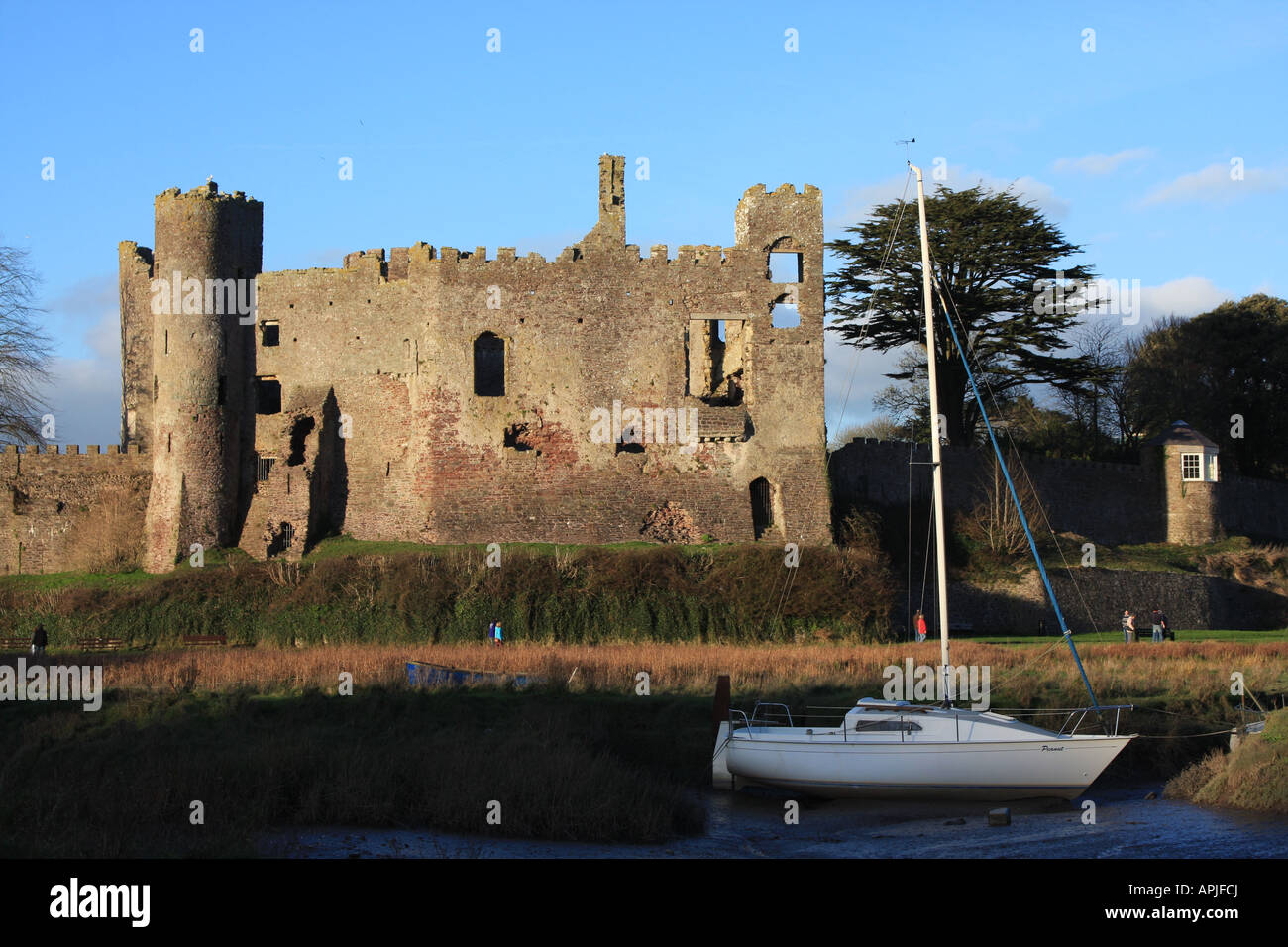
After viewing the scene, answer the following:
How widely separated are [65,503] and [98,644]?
8.17m

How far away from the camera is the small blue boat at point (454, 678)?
84.6ft

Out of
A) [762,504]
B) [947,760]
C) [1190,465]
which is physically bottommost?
[947,760]

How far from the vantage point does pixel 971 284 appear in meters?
46.9

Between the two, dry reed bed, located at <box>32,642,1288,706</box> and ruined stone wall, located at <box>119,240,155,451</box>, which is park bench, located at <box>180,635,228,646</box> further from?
ruined stone wall, located at <box>119,240,155,451</box>

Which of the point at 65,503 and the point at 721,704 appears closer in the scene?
the point at 721,704

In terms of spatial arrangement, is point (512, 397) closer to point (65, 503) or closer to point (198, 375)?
point (198, 375)

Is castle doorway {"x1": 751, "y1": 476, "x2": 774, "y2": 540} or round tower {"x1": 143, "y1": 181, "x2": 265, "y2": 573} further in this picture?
castle doorway {"x1": 751, "y1": 476, "x2": 774, "y2": 540}

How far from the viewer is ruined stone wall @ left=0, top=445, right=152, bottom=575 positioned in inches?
1571

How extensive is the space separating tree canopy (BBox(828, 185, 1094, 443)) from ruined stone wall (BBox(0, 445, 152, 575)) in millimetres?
23302

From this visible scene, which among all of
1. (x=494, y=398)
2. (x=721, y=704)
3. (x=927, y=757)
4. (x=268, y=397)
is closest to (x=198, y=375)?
(x=268, y=397)

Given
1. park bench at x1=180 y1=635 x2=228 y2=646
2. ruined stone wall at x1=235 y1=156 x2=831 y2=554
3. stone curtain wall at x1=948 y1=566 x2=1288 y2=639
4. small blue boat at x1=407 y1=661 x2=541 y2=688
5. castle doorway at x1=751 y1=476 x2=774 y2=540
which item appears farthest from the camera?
stone curtain wall at x1=948 y1=566 x2=1288 y2=639

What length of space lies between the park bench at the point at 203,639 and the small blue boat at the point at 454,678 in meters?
9.68

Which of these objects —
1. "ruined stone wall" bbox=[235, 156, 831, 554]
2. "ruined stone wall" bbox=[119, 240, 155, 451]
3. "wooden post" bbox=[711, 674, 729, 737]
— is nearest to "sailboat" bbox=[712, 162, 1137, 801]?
"wooden post" bbox=[711, 674, 729, 737]
